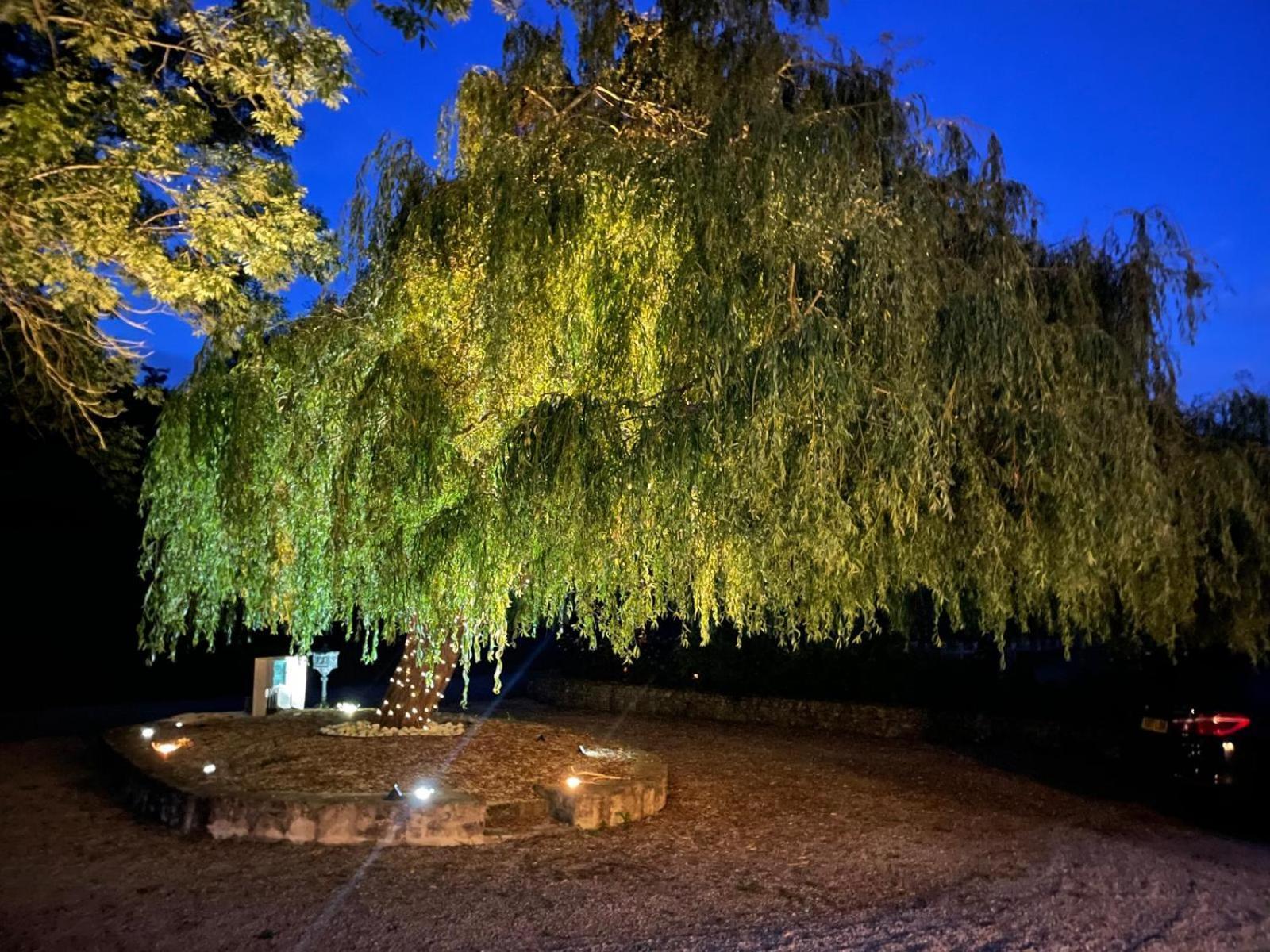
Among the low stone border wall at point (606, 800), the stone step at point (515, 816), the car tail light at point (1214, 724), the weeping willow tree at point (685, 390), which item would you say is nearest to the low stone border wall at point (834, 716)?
the car tail light at point (1214, 724)

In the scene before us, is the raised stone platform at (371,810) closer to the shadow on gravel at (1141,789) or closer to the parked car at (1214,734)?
the parked car at (1214,734)

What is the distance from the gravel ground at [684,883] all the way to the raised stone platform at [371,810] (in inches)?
6.5

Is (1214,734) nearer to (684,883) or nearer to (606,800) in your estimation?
(684,883)

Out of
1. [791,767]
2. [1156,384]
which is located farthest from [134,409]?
[1156,384]

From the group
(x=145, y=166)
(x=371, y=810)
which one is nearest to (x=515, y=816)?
(x=371, y=810)

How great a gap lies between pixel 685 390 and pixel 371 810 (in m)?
3.86

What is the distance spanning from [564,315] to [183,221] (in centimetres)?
324

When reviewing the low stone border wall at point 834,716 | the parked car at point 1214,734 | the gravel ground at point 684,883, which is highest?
the parked car at point 1214,734

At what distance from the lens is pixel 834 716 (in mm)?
15266

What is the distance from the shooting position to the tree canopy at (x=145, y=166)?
21.2ft

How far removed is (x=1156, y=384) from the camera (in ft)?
25.5

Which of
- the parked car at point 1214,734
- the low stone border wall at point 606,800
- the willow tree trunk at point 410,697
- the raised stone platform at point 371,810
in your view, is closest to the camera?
the raised stone platform at point 371,810

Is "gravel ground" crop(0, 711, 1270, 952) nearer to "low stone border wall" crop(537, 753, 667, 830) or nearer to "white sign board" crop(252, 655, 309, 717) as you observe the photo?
"low stone border wall" crop(537, 753, 667, 830)

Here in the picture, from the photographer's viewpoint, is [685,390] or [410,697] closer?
[685,390]
